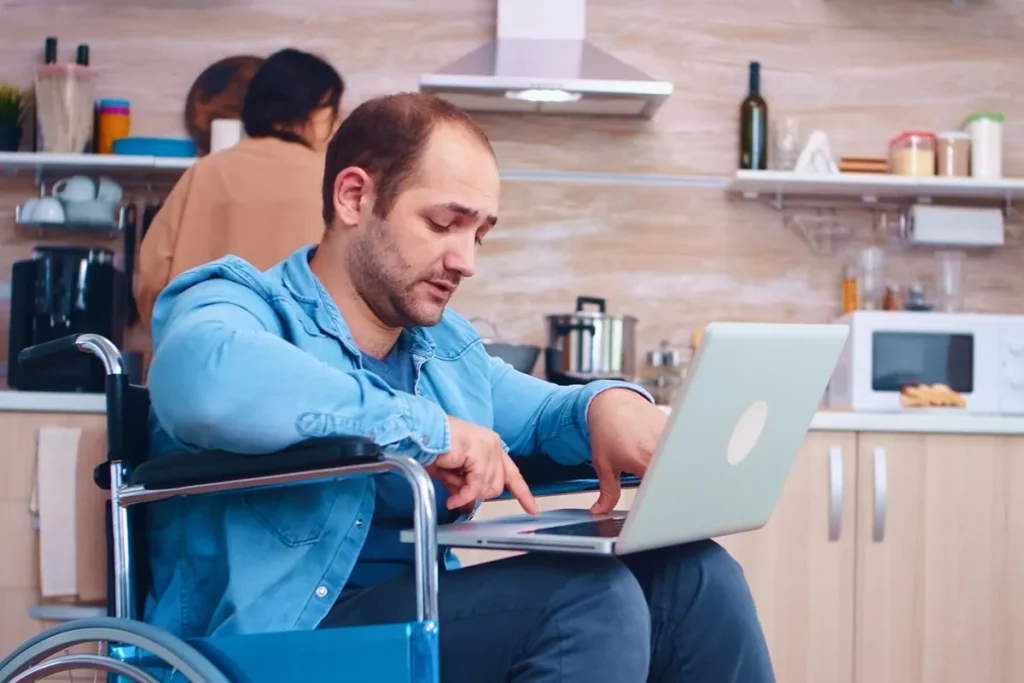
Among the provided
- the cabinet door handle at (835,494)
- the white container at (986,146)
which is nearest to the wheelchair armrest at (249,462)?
the cabinet door handle at (835,494)

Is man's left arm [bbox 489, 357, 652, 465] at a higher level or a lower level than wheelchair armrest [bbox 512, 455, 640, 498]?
higher

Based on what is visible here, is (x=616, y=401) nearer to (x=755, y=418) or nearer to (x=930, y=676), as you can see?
(x=755, y=418)

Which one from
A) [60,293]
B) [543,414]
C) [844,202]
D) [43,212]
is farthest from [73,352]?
[844,202]

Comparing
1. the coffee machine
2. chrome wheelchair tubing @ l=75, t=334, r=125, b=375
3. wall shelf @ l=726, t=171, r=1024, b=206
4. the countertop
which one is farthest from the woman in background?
chrome wheelchair tubing @ l=75, t=334, r=125, b=375

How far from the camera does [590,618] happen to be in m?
1.18

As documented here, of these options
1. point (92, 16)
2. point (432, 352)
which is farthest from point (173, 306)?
point (92, 16)

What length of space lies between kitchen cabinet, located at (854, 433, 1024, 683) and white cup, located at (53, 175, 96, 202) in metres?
1.96

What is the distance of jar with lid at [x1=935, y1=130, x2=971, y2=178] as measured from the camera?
337 centimetres

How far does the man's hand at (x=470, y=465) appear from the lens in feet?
4.22

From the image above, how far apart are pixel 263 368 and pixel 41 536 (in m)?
1.81

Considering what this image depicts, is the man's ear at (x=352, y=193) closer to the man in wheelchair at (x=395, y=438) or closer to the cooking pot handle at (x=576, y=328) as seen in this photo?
the man in wheelchair at (x=395, y=438)

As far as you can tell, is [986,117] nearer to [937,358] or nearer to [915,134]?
[915,134]

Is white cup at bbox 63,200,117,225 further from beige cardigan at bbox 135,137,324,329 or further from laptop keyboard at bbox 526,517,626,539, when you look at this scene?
laptop keyboard at bbox 526,517,626,539

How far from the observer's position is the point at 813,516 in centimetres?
290
